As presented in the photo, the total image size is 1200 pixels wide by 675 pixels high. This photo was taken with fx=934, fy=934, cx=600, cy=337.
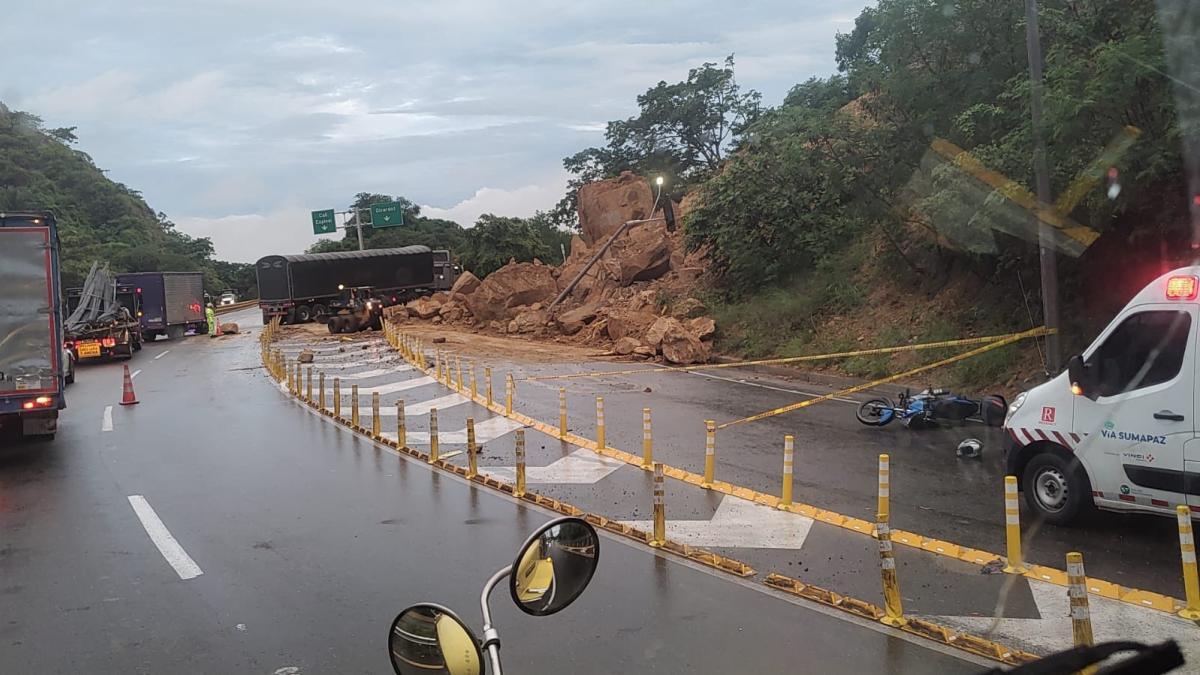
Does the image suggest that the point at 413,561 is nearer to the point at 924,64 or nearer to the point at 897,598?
the point at 897,598

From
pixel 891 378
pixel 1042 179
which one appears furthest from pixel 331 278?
pixel 1042 179

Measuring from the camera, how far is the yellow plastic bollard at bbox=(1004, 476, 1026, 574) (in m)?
7.02

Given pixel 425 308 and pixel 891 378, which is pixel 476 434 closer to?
pixel 891 378

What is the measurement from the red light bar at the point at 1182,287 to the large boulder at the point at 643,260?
28.0m

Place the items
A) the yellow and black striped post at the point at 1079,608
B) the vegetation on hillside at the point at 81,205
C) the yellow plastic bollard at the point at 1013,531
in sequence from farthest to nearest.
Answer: the vegetation on hillside at the point at 81,205 < the yellow plastic bollard at the point at 1013,531 < the yellow and black striped post at the point at 1079,608

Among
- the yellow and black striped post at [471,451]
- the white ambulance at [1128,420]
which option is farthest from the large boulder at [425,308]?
the white ambulance at [1128,420]

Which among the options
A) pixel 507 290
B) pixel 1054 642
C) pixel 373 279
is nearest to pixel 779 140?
pixel 507 290

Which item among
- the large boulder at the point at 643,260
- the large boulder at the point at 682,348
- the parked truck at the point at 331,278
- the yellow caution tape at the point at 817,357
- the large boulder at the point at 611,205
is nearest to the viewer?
the yellow caution tape at the point at 817,357

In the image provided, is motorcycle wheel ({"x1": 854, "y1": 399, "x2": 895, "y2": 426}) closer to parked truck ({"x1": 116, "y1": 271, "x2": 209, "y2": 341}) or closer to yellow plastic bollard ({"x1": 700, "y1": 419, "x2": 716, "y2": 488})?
yellow plastic bollard ({"x1": 700, "y1": 419, "x2": 716, "y2": 488})

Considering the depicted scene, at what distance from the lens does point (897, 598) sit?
6.19 meters

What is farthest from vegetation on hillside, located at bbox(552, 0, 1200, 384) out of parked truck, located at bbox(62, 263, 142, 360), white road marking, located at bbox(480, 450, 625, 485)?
parked truck, located at bbox(62, 263, 142, 360)

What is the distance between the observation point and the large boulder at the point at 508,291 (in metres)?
38.9

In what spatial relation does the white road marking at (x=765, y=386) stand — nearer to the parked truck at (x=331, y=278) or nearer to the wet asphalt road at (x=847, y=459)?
the wet asphalt road at (x=847, y=459)

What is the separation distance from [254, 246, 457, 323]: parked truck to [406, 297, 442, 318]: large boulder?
606 centimetres
